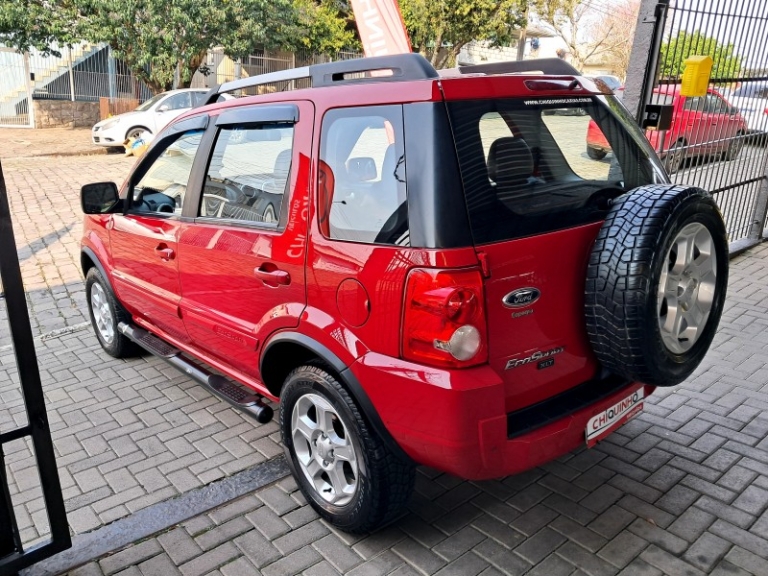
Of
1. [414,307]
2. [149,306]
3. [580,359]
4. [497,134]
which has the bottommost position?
[149,306]

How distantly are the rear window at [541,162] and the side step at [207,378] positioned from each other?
1595mm

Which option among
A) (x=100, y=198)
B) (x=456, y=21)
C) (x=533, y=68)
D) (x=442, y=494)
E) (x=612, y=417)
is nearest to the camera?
(x=612, y=417)

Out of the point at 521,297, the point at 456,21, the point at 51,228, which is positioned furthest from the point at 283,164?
the point at 456,21

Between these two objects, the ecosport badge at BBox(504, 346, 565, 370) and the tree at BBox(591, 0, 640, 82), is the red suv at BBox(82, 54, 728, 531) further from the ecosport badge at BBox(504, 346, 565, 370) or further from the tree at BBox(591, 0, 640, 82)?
the tree at BBox(591, 0, 640, 82)

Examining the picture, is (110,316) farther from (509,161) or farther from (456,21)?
(456,21)

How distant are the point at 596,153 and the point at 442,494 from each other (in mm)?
1811

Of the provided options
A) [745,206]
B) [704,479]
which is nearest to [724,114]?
[745,206]

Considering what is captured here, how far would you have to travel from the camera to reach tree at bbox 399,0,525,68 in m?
25.8

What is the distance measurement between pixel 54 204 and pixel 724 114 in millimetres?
9598

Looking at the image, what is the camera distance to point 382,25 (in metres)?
6.87

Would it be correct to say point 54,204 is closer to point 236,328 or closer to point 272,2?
point 236,328

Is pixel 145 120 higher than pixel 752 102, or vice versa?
pixel 752 102

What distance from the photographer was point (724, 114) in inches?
255

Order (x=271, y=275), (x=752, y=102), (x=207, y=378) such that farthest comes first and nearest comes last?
(x=752, y=102), (x=207, y=378), (x=271, y=275)
